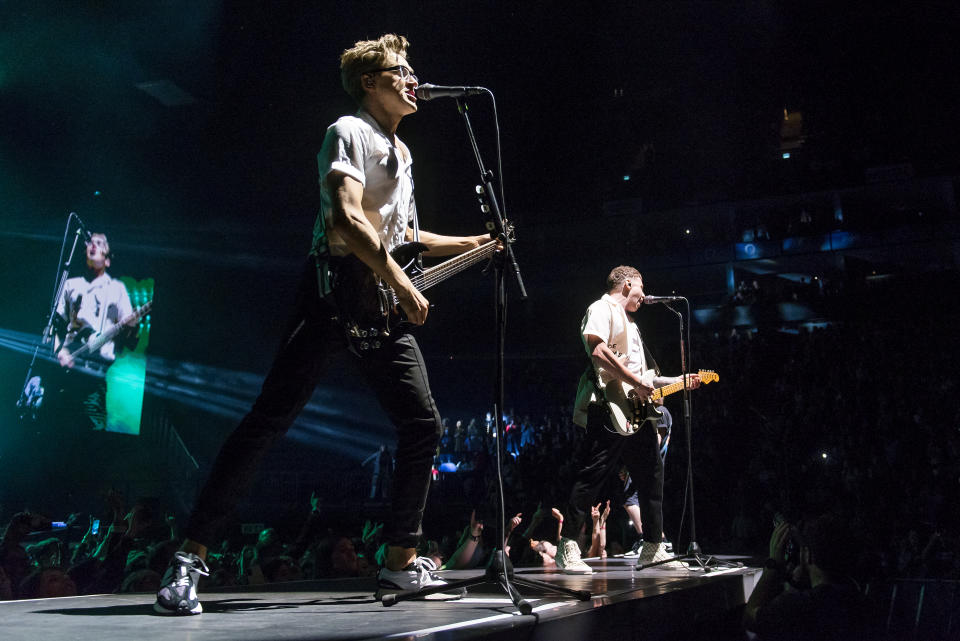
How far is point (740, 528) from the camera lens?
8.52 metres

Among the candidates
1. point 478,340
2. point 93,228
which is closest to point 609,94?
point 93,228

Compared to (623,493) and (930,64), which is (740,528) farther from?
(930,64)

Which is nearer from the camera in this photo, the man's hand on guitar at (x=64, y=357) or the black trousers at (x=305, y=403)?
the black trousers at (x=305, y=403)

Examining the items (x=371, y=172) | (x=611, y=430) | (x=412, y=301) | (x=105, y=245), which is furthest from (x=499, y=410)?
(x=105, y=245)

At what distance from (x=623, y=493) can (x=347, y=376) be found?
36.6 ft

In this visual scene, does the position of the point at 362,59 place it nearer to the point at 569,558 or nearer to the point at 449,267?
the point at 449,267

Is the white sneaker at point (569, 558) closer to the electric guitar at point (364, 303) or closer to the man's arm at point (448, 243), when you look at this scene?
the man's arm at point (448, 243)

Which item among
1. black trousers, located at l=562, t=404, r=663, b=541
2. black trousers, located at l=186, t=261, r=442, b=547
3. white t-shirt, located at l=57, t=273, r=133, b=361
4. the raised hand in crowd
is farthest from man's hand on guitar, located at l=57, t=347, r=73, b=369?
black trousers, located at l=186, t=261, r=442, b=547

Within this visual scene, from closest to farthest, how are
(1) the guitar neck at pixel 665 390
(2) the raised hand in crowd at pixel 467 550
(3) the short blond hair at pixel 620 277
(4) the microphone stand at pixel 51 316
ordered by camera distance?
(1) the guitar neck at pixel 665 390, (3) the short blond hair at pixel 620 277, (2) the raised hand in crowd at pixel 467 550, (4) the microphone stand at pixel 51 316

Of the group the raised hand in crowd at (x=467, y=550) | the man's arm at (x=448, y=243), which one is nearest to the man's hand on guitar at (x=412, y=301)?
the man's arm at (x=448, y=243)

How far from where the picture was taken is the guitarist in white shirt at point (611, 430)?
3736 mm

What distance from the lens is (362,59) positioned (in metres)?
2.44

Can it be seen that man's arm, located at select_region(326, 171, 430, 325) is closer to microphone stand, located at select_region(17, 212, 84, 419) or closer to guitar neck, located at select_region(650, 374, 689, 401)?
guitar neck, located at select_region(650, 374, 689, 401)

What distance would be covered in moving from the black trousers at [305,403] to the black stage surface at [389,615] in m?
0.28
